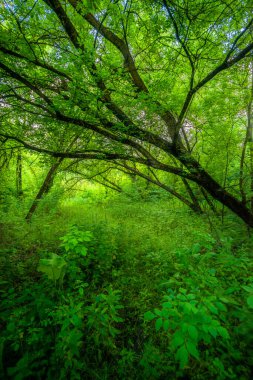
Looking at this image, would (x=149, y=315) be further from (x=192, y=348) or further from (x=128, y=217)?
(x=128, y=217)

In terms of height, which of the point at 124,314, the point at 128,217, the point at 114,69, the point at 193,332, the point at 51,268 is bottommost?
the point at 124,314

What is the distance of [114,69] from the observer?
2.92 meters

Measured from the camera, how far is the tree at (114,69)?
256cm

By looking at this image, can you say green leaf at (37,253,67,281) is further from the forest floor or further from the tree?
the tree

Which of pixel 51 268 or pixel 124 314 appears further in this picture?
pixel 51 268

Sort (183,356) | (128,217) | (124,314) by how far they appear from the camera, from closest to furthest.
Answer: (183,356)
(124,314)
(128,217)

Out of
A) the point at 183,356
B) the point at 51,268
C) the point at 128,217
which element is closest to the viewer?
the point at 183,356

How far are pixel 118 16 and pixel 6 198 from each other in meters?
6.64

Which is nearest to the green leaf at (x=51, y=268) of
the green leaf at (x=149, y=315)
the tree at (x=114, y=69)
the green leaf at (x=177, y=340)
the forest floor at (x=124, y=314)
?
the forest floor at (x=124, y=314)

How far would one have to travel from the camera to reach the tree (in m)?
2.56

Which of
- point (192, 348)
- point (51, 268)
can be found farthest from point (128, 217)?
point (192, 348)

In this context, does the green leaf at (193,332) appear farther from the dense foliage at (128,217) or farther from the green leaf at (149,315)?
the green leaf at (149,315)

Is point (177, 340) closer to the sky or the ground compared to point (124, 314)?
closer to the sky

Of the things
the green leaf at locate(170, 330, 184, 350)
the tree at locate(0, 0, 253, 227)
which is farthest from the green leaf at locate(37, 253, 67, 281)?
the tree at locate(0, 0, 253, 227)
